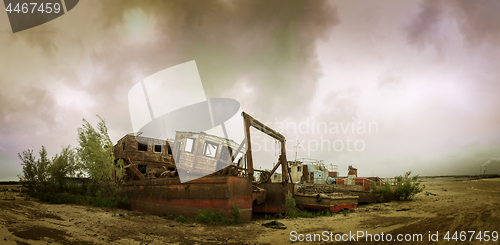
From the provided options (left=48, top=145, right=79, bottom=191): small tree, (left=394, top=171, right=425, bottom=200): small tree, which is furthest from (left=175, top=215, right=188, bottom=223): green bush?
(left=394, top=171, right=425, bottom=200): small tree

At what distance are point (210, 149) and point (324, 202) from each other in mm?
8100

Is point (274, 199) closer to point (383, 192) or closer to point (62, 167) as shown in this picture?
point (383, 192)

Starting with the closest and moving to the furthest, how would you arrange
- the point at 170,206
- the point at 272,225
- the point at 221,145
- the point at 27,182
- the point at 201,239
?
the point at 201,239, the point at 272,225, the point at 170,206, the point at 221,145, the point at 27,182

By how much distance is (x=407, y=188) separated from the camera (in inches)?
826

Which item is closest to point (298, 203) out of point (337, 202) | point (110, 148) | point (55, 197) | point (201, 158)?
point (337, 202)

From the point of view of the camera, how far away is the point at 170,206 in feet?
42.1

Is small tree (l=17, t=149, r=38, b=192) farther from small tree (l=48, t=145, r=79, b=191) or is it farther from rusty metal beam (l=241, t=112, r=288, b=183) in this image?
rusty metal beam (l=241, t=112, r=288, b=183)

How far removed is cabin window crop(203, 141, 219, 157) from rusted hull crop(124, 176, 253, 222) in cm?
214

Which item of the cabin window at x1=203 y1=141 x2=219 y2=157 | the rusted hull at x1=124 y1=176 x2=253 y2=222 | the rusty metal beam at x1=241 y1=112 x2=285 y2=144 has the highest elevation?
the rusty metal beam at x1=241 y1=112 x2=285 y2=144

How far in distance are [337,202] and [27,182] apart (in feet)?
79.5

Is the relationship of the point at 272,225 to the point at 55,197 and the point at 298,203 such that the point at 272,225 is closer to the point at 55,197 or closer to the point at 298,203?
the point at 298,203

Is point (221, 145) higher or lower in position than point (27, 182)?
higher

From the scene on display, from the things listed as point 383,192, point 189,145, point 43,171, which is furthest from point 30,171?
point 383,192

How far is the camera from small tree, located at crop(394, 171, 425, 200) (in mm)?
20938
